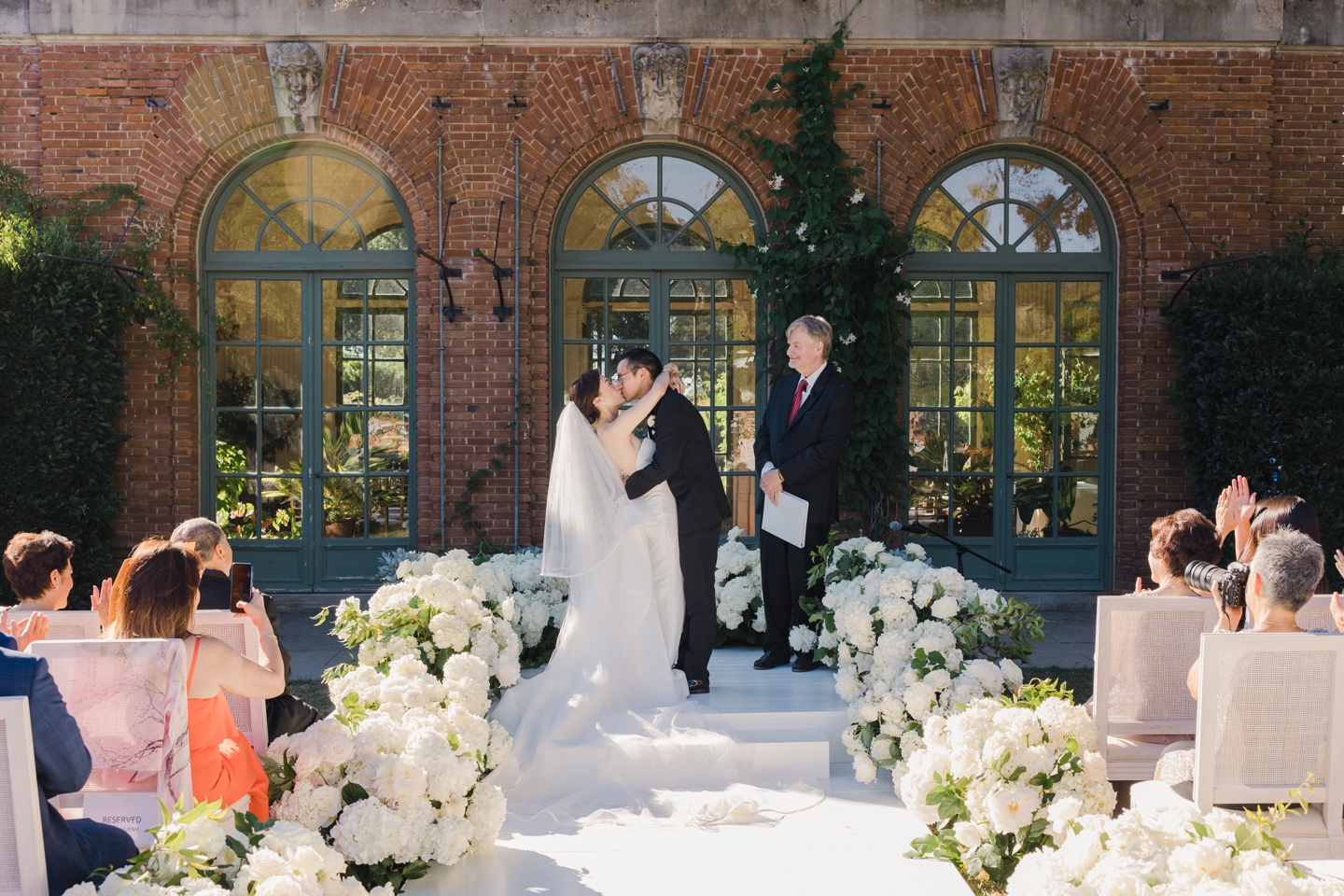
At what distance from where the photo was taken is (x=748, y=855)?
3818 mm

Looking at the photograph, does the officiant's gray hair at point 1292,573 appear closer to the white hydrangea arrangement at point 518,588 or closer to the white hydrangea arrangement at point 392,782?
the white hydrangea arrangement at point 392,782

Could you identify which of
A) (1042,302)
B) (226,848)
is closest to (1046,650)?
(1042,302)

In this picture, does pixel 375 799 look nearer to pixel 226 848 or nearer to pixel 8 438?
pixel 226 848

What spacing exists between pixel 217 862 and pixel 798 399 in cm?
419

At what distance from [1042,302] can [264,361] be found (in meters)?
6.91

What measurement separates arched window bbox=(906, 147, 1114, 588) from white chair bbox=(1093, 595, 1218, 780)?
17.2ft

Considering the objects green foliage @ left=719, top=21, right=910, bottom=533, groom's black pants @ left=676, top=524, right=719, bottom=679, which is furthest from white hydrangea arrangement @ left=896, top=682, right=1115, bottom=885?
green foliage @ left=719, top=21, right=910, bottom=533

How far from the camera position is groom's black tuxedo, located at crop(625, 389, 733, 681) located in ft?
17.5

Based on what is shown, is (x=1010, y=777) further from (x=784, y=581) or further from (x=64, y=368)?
(x=64, y=368)

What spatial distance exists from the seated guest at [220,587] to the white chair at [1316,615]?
3.78 m

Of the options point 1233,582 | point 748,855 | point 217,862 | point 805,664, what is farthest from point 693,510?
point 217,862

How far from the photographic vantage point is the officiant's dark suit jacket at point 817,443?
19.0 ft

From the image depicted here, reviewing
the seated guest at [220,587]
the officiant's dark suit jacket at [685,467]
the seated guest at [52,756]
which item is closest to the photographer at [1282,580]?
the officiant's dark suit jacket at [685,467]

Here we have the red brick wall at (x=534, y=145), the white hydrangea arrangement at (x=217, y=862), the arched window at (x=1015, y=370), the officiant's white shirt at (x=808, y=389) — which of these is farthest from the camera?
the arched window at (x=1015, y=370)
